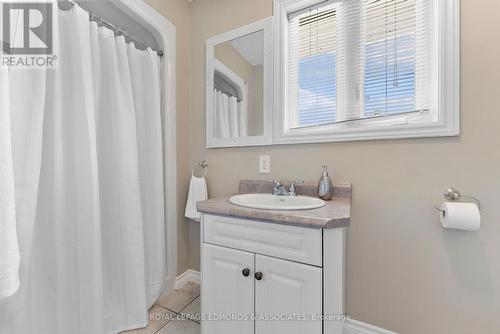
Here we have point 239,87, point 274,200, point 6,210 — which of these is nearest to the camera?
point 6,210

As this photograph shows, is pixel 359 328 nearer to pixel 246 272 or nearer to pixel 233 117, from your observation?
pixel 246 272

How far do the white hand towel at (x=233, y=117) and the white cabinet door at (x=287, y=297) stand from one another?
93cm

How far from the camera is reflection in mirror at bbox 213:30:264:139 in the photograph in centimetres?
153

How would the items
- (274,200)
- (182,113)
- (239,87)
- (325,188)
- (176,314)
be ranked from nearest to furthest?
(325,188) → (274,200) → (176,314) → (239,87) → (182,113)

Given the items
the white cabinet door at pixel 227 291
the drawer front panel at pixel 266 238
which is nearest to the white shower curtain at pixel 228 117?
the drawer front panel at pixel 266 238

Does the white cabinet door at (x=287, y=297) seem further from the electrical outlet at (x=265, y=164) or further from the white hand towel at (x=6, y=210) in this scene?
the white hand towel at (x=6, y=210)

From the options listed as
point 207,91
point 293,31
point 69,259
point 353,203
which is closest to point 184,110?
point 207,91

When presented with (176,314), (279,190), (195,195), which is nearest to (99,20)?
(195,195)

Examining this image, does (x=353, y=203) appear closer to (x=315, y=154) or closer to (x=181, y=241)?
(x=315, y=154)

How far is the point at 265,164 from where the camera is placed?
1521mm

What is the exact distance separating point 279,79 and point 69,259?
1.52 metres

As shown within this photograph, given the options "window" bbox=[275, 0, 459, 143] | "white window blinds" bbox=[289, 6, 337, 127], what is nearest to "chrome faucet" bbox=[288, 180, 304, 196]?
"window" bbox=[275, 0, 459, 143]

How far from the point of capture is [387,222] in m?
1.18

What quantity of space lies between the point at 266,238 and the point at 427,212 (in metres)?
0.81
